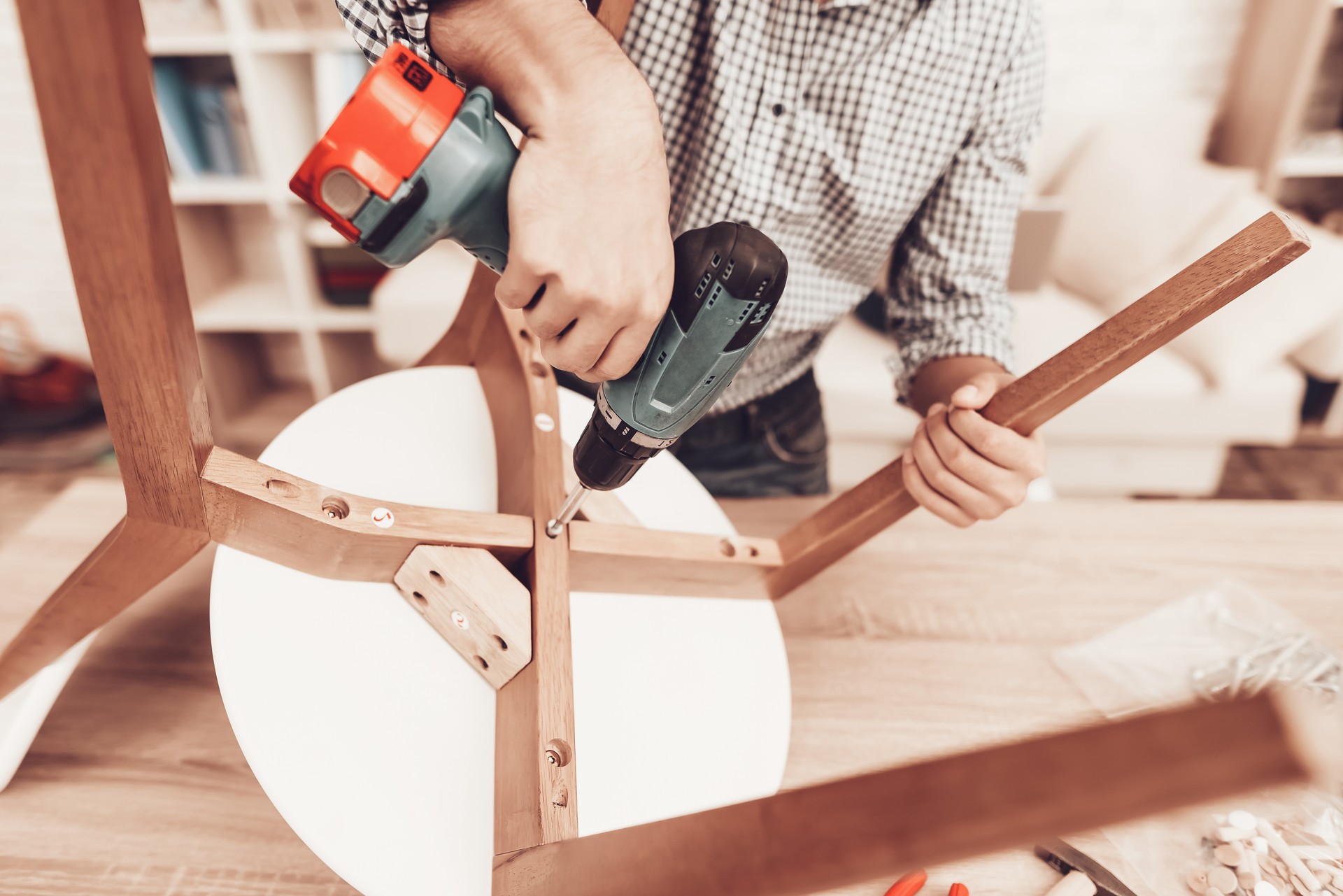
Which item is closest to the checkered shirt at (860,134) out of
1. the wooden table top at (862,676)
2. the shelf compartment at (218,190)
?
the wooden table top at (862,676)

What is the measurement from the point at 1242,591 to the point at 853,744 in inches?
19.4

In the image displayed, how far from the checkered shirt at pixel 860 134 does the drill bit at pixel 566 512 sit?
444mm

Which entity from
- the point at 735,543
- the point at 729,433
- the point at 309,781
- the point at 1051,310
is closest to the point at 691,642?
the point at 735,543

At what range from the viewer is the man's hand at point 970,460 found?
63 centimetres

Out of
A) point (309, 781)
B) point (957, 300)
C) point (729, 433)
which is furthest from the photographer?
point (729, 433)

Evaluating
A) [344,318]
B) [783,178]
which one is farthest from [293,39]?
[783,178]

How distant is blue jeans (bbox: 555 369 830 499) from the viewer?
43.4 inches

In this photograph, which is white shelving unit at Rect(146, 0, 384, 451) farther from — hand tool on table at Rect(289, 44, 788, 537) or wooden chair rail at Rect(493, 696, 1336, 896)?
wooden chair rail at Rect(493, 696, 1336, 896)

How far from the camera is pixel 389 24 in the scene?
55cm

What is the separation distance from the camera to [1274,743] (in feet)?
0.69

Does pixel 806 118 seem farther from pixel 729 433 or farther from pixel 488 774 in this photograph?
pixel 488 774

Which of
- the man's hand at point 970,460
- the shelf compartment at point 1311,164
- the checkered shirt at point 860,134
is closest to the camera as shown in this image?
the man's hand at point 970,460

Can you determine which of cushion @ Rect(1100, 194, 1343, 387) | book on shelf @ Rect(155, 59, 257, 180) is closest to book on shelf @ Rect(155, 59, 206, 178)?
book on shelf @ Rect(155, 59, 257, 180)

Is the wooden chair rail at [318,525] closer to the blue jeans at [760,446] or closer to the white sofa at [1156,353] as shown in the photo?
the blue jeans at [760,446]
